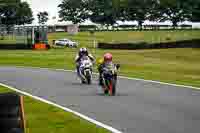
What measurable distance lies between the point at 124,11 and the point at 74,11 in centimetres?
3214

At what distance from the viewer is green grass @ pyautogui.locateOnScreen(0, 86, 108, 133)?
12.1m

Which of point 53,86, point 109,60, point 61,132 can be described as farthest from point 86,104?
point 53,86

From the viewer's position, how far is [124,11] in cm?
14862

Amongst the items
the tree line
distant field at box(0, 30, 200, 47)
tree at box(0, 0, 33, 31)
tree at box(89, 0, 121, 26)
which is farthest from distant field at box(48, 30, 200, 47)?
tree at box(89, 0, 121, 26)

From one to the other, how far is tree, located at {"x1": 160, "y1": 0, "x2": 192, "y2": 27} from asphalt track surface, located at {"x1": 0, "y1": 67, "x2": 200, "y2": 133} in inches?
3667

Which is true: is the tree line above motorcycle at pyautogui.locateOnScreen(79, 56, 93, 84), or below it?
above

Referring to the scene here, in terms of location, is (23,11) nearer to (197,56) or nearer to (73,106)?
(197,56)

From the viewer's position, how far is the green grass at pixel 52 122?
1209 centimetres

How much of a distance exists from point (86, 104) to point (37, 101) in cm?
159

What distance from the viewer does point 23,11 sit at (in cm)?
15750

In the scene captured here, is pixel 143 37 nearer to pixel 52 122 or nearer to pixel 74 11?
pixel 74 11

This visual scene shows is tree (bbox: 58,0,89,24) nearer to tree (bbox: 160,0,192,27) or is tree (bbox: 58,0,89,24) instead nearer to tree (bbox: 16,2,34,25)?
tree (bbox: 16,2,34,25)

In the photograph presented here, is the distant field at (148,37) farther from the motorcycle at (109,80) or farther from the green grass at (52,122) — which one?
the green grass at (52,122)

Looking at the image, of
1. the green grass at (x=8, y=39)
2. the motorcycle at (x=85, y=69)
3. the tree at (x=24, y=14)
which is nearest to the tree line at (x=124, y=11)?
the tree at (x=24, y=14)
